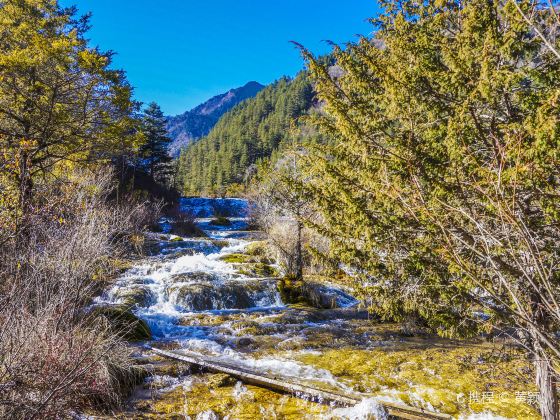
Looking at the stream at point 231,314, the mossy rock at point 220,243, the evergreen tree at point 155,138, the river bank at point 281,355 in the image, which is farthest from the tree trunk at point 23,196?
the evergreen tree at point 155,138

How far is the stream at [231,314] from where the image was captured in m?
7.74

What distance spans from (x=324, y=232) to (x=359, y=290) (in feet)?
3.33

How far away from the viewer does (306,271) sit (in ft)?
58.7

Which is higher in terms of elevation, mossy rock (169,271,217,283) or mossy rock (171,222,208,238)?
mossy rock (171,222,208,238)

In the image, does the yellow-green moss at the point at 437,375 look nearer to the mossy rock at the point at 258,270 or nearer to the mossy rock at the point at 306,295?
the mossy rock at the point at 306,295

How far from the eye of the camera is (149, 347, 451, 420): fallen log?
5.38 meters

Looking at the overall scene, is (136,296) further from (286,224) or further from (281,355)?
(286,224)

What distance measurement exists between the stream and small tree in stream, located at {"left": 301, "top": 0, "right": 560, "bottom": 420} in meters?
2.21

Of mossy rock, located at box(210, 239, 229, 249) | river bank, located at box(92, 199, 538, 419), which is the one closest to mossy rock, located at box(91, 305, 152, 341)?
river bank, located at box(92, 199, 538, 419)

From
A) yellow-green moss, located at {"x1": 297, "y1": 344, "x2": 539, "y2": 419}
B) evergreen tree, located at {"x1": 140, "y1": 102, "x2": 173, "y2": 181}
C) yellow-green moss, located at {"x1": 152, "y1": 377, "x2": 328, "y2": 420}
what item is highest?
evergreen tree, located at {"x1": 140, "y1": 102, "x2": 173, "y2": 181}

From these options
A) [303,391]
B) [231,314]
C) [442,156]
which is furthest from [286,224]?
[442,156]

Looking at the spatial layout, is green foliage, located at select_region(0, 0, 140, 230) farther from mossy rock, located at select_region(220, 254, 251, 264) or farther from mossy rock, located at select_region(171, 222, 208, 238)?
mossy rock, located at select_region(171, 222, 208, 238)

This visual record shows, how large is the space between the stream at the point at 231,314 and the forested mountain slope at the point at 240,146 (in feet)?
133

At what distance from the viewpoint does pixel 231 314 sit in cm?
1216
